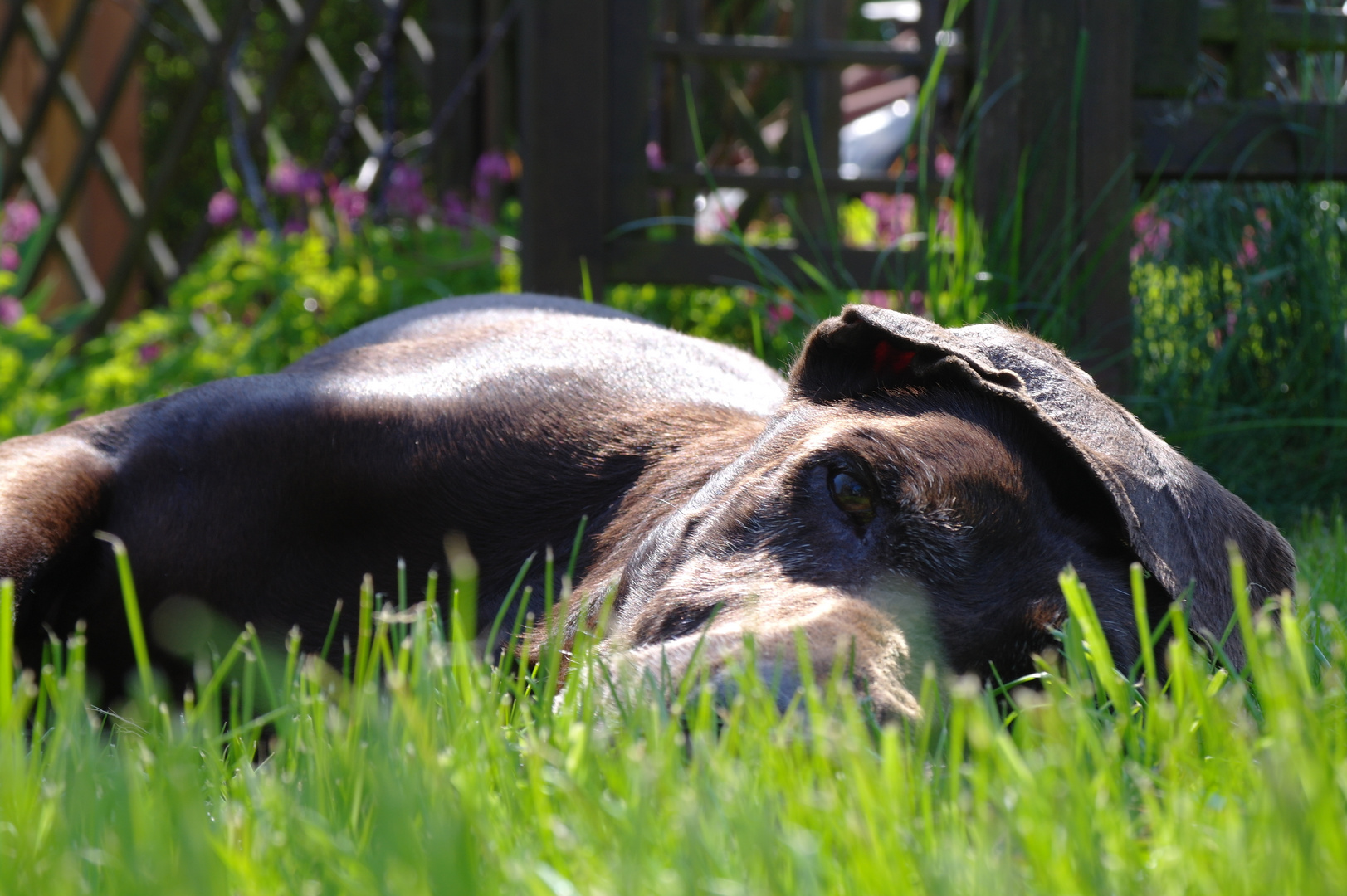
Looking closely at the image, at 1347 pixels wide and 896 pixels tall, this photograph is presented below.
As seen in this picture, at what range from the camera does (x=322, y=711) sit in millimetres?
1361

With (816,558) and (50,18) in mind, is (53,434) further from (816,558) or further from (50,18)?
(50,18)

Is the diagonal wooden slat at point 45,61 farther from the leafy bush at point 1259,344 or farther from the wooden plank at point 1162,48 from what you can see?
the leafy bush at point 1259,344

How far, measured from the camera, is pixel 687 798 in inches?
39.5

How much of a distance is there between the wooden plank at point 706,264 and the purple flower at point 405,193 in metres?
1.94

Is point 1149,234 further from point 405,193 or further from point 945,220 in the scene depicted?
point 405,193

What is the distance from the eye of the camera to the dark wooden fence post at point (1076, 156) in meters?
3.40

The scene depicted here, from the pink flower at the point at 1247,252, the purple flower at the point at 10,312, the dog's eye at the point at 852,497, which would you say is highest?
the dog's eye at the point at 852,497

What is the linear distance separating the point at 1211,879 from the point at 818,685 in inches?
21.6

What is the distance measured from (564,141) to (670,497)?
2.04 meters

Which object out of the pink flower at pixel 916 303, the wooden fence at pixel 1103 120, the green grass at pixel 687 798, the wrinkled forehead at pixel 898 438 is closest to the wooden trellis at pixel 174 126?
the wooden fence at pixel 1103 120

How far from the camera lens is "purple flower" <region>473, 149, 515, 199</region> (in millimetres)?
5758

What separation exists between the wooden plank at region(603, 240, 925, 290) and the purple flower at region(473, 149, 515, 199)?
1943 millimetres

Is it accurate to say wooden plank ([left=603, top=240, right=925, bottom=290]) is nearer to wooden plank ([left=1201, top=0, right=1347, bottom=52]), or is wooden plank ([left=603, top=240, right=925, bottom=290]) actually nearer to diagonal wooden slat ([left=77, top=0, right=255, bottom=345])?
wooden plank ([left=1201, top=0, right=1347, bottom=52])

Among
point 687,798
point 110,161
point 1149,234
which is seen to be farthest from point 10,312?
point 687,798
